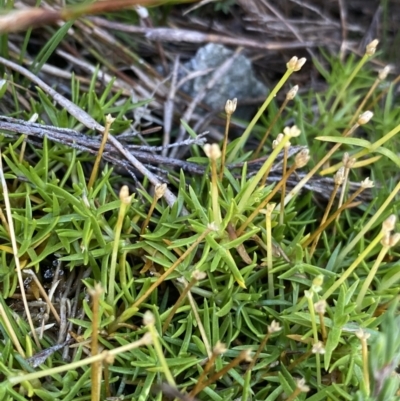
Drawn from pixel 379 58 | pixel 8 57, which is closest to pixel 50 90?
pixel 8 57

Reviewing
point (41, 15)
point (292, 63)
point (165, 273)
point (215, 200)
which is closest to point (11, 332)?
point (165, 273)

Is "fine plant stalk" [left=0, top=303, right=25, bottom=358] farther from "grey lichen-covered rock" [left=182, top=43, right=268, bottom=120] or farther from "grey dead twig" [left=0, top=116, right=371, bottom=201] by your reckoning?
"grey lichen-covered rock" [left=182, top=43, right=268, bottom=120]

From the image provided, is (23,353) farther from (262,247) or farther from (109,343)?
(262,247)

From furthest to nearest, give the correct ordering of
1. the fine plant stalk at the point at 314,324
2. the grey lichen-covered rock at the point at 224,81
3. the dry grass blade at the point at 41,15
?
the grey lichen-covered rock at the point at 224,81 < the fine plant stalk at the point at 314,324 < the dry grass blade at the point at 41,15

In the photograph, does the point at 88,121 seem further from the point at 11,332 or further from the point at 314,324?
the point at 314,324

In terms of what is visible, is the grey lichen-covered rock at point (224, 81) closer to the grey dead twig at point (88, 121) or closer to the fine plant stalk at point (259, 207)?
the grey dead twig at point (88, 121)

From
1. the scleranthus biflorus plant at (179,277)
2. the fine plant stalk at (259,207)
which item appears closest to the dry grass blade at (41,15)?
the scleranthus biflorus plant at (179,277)
